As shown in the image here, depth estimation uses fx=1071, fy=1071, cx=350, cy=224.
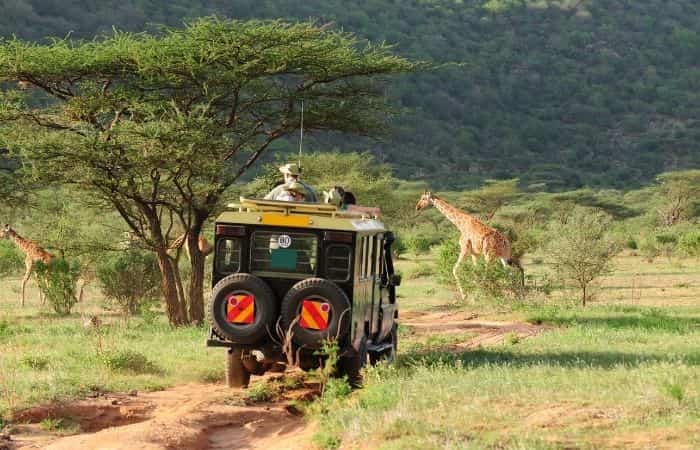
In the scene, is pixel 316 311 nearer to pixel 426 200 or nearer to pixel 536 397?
pixel 536 397

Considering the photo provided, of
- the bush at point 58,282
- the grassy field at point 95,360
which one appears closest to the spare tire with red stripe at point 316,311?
the grassy field at point 95,360

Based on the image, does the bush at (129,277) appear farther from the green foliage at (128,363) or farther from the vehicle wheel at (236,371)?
the vehicle wheel at (236,371)

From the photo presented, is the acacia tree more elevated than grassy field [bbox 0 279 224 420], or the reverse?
the acacia tree

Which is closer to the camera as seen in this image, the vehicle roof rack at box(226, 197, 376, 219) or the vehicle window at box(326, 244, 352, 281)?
the vehicle window at box(326, 244, 352, 281)

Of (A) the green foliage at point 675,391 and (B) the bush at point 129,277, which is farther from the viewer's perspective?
(B) the bush at point 129,277

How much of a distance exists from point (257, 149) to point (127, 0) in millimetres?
55918

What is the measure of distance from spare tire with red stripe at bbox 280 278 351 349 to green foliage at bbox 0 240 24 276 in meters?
18.5

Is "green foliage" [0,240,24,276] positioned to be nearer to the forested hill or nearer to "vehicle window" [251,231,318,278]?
"vehicle window" [251,231,318,278]

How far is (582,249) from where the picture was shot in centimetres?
2033

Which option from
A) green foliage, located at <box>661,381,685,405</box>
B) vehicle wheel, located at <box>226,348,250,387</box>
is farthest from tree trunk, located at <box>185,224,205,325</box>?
green foliage, located at <box>661,381,685,405</box>

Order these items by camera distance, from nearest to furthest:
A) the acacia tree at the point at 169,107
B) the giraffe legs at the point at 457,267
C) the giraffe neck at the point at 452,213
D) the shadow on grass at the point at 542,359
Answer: the shadow on grass at the point at 542,359 → the acacia tree at the point at 169,107 → the giraffe legs at the point at 457,267 → the giraffe neck at the point at 452,213

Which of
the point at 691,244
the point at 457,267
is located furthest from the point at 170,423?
the point at 691,244

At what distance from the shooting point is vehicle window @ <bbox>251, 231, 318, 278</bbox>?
9.27m

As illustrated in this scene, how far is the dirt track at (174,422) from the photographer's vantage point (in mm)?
7395
